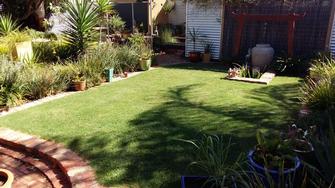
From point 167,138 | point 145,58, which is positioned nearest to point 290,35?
point 145,58

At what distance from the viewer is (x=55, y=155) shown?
3.82 meters

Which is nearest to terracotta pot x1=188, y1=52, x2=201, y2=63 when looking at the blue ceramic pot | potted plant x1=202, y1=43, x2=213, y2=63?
potted plant x1=202, y1=43, x2=213, y2=63

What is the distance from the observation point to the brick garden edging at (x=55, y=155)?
3301mm

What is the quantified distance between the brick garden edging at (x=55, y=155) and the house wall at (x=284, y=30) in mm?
7412

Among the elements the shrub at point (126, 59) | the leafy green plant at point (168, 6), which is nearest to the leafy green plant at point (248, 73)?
the shrub at point (126, 59)

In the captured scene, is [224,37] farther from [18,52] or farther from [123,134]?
[123,134]

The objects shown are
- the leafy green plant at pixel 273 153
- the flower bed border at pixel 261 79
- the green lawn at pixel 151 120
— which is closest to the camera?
the leafy green plant at pixel 273 153

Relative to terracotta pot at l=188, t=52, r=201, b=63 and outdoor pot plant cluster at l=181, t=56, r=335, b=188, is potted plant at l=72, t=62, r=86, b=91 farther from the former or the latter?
terracotta pot at l=188, t=52, r=201, b=63

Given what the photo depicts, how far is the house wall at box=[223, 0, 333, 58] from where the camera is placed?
29.3 ft

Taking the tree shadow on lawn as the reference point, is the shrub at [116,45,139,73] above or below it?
above

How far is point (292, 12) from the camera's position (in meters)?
9.28

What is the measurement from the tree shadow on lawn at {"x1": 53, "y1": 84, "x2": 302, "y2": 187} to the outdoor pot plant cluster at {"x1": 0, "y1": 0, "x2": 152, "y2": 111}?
252 cm

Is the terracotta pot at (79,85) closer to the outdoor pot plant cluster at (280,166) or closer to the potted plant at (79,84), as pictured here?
the potted plant at (79,84)

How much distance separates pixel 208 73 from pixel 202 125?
4358 millimetres
